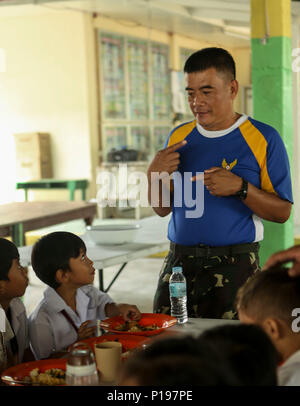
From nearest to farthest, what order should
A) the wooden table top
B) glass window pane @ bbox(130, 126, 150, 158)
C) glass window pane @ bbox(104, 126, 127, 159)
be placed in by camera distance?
the wooden table top
glass window pane @ bbox(104, 126, 127, 159)
glass window pane @ bbox(130, 126, 150, 158)

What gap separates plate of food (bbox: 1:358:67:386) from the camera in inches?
58.8

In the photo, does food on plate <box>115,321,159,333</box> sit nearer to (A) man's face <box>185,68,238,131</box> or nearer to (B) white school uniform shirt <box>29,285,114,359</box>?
(B) white school uniform shirt <box>29,285,114,359</box>

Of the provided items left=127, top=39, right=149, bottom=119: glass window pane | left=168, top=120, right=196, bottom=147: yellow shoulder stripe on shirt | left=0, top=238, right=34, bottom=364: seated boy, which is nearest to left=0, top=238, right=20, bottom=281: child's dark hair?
left=0, top=238, right=34, bottom=364: seated boy

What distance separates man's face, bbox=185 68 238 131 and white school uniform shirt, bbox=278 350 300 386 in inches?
40.1

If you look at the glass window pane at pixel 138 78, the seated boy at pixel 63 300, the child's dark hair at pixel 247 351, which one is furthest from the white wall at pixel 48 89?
the child's dark hair at pixel 247 351

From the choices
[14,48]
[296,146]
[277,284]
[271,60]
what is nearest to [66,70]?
[14,48]

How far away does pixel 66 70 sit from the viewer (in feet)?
31.1

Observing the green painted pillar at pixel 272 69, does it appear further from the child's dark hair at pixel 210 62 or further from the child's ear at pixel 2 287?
the child's ear at pixel 2 287

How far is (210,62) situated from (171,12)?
24.6 ft

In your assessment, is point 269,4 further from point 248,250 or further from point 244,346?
point 244,346

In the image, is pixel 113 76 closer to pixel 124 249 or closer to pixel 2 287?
pixel 124 249

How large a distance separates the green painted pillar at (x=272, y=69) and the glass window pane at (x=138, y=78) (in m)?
6.34

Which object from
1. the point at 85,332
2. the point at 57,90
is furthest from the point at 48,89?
the point at 85,332

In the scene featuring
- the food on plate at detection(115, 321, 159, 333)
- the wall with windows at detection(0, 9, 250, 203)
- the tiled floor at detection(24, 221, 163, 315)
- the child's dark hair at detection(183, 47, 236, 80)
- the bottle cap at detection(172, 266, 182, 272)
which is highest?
the wall with windows at detection(0, 9, 250, 203)
